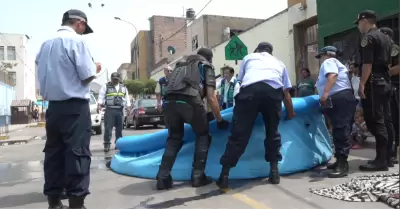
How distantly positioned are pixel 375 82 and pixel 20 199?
14.8 feet

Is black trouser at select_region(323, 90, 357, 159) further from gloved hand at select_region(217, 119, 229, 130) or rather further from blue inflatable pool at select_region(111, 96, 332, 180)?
gloved hand at select_region(217, 119, 229, 130)

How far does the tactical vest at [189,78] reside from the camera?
170 inches

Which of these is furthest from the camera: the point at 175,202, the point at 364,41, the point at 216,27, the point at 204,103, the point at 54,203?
the point at 216,27

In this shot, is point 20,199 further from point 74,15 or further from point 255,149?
point 255,149

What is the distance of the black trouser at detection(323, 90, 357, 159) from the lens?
469 cm

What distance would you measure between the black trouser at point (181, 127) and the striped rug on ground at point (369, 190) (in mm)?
1291

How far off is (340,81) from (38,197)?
3.95 metres

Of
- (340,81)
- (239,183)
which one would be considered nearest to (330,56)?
(340,81)

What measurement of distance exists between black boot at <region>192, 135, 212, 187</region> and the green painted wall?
19.9ft

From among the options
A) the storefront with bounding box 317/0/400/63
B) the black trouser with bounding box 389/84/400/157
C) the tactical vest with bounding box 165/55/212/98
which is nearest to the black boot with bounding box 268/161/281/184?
the tactical vest with bounding box 165/55/212/98

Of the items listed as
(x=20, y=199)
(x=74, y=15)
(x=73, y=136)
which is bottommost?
(x=20, y=199)

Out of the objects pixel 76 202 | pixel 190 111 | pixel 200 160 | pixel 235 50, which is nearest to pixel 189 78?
pixel 190 111

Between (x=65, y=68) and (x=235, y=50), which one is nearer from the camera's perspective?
(x=65, y=68)

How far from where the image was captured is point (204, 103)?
4.59m
